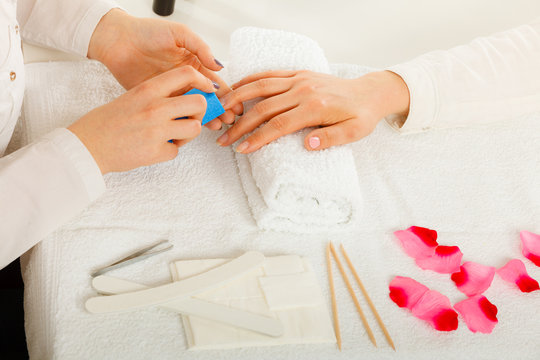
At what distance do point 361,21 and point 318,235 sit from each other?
128 centimetres

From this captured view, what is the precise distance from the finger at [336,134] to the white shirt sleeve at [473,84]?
136mm

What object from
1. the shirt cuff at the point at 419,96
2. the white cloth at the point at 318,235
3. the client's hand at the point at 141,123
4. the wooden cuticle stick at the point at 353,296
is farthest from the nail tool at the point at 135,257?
the shirt cuff at the point at 419,96

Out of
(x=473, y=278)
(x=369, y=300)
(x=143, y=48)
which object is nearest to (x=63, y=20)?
(x=143, y=48)

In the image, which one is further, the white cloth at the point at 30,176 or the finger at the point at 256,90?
the finger at the point at 256,90

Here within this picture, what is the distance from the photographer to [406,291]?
68 cm

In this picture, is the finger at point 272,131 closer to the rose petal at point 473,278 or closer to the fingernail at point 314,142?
the fingernail at point 314,142

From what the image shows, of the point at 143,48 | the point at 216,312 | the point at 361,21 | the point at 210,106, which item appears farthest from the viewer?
the point at 361,21

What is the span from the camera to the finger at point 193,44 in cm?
78

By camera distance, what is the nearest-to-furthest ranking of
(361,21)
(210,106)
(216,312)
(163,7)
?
1. (216,312)
2. (210,106)
3. (163,7)
4. (361,21)

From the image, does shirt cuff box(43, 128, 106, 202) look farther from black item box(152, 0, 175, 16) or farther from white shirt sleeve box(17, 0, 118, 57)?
black item box(152, 0, 175, 16)

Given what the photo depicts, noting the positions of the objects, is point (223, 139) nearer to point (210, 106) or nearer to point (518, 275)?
point (210, 106)

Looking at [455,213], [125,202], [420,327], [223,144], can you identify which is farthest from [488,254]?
[125,202]

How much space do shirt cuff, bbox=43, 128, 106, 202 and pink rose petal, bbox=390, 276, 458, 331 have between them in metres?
0.44

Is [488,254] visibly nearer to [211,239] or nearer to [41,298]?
[211,239]
